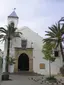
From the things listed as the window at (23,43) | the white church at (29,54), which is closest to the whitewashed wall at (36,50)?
the white church at (29,54)

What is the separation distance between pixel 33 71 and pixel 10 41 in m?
7.55

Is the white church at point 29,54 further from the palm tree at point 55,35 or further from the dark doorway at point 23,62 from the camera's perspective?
the palm tree at point 55,35

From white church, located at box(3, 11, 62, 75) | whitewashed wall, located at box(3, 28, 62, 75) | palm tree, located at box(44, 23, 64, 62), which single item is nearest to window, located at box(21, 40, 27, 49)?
white church, located at box(3, 11, 62, 75)

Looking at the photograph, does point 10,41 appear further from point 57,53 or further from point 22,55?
point 57,53

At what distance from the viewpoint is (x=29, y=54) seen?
39.6m

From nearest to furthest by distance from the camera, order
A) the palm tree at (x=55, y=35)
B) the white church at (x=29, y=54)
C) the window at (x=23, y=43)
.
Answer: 1. the palm tree at (x=55, y=35)
2. the white church at (x=29, y=54)
3. the window at (x=23, y=43)

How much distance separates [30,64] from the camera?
38719 mm

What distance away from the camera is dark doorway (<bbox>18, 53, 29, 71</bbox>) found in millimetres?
40594

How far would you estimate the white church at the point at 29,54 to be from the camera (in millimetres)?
38688

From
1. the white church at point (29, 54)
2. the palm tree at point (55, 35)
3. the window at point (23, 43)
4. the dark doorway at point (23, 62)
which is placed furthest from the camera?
the dark doorway at point (23, 62)

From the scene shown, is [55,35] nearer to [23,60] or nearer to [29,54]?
[29,54]

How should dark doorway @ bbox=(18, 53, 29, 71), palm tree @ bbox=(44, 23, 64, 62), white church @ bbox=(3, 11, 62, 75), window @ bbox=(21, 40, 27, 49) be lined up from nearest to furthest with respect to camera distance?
palm tree @ bbox=(44, 23, 64, 62), white church @ bbox=(3, 11, 62, 75), window @ bbox=(21, 40, 27, 49), dark doorway @ bbox=(18, 53, 29, 71)

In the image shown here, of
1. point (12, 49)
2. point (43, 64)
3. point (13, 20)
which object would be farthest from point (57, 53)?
point (13, 20)

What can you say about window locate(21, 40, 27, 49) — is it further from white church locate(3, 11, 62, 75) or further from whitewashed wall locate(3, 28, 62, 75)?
whitewashed wall locate(3, 28, 62, 75)
